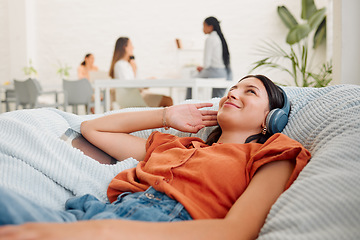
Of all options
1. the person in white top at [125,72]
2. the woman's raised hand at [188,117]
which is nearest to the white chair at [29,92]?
the person in white top at [125,72]

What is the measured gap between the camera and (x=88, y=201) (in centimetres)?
97

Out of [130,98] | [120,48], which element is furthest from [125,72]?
A: [130,98]

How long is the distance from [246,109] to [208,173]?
31 cm

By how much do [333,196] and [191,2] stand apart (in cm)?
747

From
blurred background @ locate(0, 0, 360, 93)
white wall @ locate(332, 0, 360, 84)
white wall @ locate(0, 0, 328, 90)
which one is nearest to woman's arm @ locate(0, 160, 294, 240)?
white wall @ locate(332, 0, 360, 84)

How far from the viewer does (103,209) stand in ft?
3.09

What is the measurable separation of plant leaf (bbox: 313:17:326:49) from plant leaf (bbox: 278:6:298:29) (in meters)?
0.52

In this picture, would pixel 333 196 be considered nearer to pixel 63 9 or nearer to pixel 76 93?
pixel 76 93

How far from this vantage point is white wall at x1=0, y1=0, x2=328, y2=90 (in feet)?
24.7

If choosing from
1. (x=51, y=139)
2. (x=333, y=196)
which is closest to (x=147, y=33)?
(x=51, y=139)

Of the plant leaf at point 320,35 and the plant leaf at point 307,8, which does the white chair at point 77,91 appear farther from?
the plant leaf at point 320,35

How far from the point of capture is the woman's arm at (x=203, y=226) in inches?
23.2

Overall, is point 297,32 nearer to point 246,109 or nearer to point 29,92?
point 29,92

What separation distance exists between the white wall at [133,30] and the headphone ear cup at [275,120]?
650 centimetres
